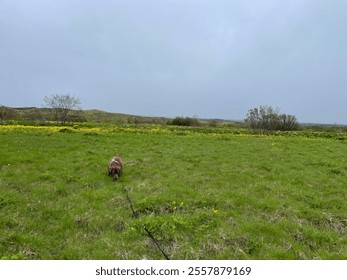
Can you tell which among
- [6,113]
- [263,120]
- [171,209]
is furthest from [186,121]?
[171,209]

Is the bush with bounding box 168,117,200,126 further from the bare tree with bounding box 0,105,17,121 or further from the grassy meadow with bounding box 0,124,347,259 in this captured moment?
the grassy meadow with bounding box 0,124,347,259

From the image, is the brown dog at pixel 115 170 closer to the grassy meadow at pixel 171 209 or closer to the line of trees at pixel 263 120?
the grassy meadow at pixel 171 209

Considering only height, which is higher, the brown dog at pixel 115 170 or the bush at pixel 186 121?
the bush at pixel 186 121

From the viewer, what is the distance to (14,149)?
1520cm

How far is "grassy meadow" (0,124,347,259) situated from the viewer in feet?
18.9

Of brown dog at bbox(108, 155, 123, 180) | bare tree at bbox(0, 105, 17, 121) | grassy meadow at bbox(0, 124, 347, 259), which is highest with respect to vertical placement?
bare tree at bbox(0, 105, 17, 121)

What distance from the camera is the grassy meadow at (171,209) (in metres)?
5.75

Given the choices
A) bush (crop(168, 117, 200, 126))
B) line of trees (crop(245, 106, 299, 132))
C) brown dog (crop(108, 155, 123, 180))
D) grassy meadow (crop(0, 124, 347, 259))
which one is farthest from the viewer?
bush (crop(168, 117, 200, 126))

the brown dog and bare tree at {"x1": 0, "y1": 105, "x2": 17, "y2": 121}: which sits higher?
bare tree at {"x1": 0, "y1": 105, "x2": 17, "y2": 121}

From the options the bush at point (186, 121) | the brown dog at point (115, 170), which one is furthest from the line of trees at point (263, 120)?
the brown dog at point (115, 170)

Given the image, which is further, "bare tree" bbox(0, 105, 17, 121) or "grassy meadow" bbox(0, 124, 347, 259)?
"bare tree" bbox(0, 105, 17, 121)

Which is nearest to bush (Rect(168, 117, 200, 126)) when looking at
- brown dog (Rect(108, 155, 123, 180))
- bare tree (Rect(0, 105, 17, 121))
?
bare tree (Rect(0, 105, 17, 121))
